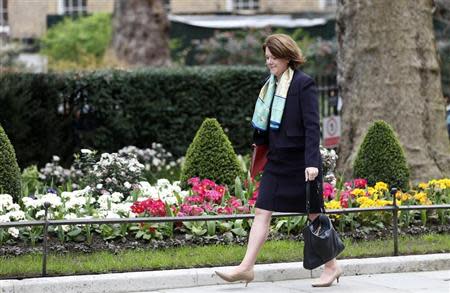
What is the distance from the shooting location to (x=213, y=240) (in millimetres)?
9961

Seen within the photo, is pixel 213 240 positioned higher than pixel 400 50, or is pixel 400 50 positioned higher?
pixel 400 50

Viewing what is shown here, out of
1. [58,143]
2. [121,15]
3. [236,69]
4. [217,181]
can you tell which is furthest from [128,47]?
[217,181]

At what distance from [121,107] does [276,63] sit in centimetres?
886

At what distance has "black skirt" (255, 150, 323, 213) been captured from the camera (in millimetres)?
8383

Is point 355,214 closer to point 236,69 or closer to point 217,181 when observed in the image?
point 217,181

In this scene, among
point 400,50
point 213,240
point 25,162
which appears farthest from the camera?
point 25,162

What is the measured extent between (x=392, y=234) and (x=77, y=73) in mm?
7567

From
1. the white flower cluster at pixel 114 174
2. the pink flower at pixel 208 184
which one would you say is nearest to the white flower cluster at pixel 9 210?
the white flower cluster at pixel 114 174

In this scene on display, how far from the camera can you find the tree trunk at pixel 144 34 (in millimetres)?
26609

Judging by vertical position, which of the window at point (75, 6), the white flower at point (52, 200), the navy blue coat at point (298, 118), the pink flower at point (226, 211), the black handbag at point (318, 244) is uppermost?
the navy blue coat at point (298, 118)

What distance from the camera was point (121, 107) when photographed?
1706cm

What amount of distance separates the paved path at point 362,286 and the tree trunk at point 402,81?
429 centimetres

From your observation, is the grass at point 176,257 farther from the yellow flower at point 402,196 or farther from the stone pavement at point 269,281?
the yellow flower at point 402,196

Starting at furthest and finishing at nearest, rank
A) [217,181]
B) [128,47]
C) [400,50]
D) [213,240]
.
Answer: [128,47] < [400,50] < [217,181] < [213,240]
